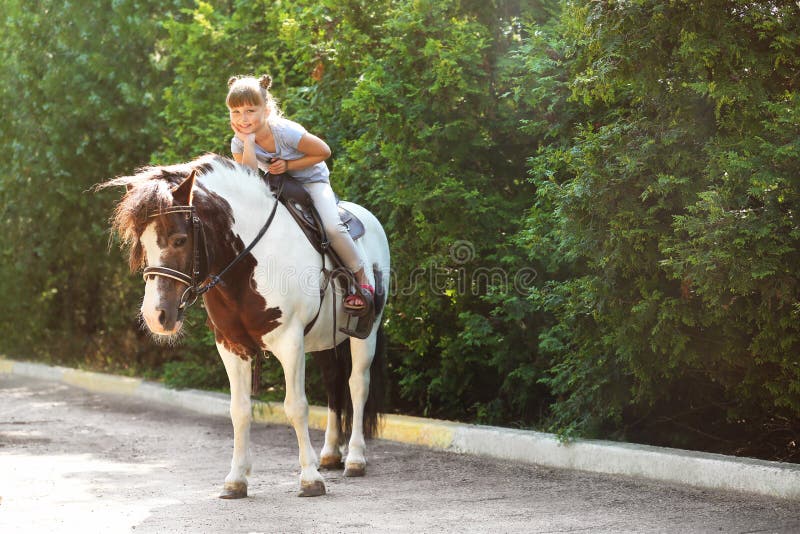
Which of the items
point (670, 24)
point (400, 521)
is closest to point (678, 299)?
point (670, 24)

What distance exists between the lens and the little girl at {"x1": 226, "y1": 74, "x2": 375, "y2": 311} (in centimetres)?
749

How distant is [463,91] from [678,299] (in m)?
3.11

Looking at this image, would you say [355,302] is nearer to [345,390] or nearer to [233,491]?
[345,390]

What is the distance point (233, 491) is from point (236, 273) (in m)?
1.46

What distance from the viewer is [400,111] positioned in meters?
9.64

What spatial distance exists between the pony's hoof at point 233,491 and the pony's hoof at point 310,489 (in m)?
0.38

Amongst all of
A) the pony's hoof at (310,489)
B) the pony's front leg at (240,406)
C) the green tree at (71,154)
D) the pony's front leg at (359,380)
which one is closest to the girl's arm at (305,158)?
the pony's front leg at (240,406)

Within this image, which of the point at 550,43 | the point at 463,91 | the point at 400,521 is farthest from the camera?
the point at 463,91

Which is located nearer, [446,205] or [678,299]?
[678,299]

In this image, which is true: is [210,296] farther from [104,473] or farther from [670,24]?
[670,24]

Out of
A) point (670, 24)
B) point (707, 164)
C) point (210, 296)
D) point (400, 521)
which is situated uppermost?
point (670, 24)

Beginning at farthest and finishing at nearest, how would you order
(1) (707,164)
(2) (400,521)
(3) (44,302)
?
1. (3) (44,302)
2. (1) (707,164)
3. (2) (400,521)

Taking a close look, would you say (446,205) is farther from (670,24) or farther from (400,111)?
(670,24)

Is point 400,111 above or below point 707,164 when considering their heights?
above
